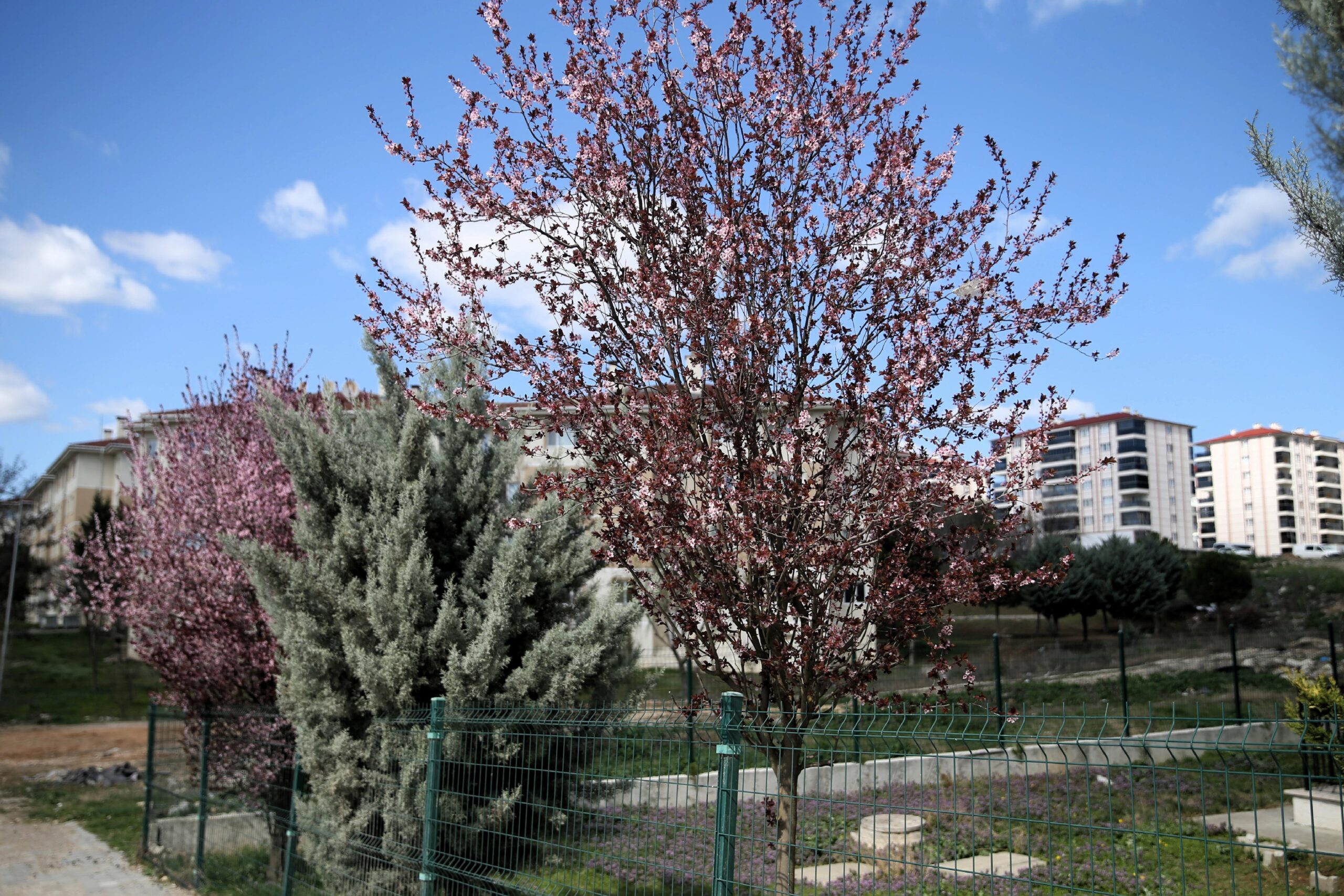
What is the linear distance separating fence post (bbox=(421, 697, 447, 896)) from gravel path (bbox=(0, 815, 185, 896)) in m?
5.27

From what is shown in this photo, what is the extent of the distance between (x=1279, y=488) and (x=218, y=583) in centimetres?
12839

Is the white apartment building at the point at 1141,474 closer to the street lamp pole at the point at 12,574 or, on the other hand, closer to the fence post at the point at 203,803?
the street lamp pole at the point at 12,574

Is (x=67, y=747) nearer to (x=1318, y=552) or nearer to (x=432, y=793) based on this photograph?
(x=432, y=793)

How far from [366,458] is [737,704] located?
15.7 ft

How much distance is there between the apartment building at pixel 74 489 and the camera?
171 feet

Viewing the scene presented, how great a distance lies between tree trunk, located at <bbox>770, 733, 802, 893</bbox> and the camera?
420 centimetres

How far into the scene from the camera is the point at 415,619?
6.84 meters

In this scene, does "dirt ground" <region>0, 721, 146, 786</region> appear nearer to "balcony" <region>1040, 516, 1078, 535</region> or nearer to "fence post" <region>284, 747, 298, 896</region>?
"fence post" <region>284, 747, 298, 896</region>

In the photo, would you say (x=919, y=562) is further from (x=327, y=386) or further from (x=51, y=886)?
(x=51, y=886)

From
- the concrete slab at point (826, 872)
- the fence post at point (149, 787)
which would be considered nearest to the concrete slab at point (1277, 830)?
the concrete slab at point (826, 872)

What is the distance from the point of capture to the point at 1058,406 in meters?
4.62

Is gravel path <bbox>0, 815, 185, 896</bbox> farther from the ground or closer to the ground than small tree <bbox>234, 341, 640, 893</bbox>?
closer to the ground

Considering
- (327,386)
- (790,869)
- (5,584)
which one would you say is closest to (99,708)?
(5,584)

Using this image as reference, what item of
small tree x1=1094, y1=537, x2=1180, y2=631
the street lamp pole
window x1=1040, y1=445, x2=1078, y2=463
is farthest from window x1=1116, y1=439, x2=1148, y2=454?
the street lamp pole
